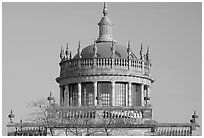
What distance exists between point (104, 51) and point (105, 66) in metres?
1.95

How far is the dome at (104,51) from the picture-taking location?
88.5m

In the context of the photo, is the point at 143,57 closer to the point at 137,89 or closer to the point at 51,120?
the point at 137,89

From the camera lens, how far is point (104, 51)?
292 feet

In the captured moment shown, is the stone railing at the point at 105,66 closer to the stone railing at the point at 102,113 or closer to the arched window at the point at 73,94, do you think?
the arched window at the point at 73,94

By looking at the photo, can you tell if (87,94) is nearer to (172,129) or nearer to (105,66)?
(105,66)

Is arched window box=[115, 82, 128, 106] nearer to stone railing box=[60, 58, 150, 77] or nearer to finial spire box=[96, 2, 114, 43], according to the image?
stone railing box=[60, 58, 150, 77]

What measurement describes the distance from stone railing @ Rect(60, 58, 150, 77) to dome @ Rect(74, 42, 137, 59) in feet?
2.45

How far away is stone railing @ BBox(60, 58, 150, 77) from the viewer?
87.2m

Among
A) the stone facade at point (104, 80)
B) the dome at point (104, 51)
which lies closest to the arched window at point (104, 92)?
the stone facade at point (104, 80)

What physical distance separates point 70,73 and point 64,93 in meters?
1.76

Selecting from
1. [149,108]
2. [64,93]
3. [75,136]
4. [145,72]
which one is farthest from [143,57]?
[75,136]

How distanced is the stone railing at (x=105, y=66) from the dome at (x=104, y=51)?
2.45 feet

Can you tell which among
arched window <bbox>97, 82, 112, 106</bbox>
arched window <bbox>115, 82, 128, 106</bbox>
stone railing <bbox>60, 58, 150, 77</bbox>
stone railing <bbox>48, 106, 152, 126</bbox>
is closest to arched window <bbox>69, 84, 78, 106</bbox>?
stone railing <bbox>60, 58, 150, 77</bbox>

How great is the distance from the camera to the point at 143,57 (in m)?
89.9
